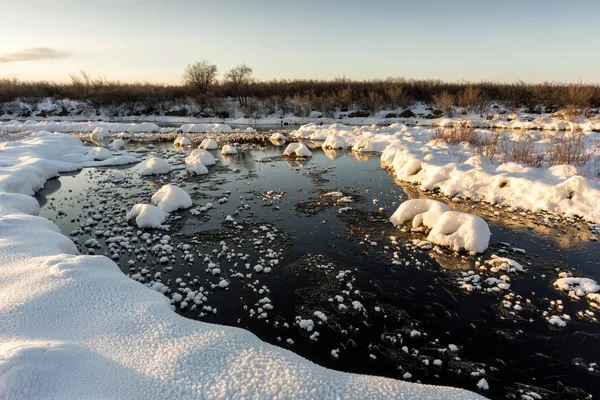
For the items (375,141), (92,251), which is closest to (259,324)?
(92,251)

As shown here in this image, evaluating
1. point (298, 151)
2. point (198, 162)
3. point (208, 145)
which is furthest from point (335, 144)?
point (198, 162)

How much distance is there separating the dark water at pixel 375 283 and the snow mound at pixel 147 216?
1.30 feet

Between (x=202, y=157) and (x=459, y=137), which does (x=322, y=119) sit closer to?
(x=459, y=137)

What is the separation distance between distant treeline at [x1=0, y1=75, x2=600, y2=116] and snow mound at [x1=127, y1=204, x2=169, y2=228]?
4194 cm

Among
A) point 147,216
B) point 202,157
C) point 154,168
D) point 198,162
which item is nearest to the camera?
point 147,216

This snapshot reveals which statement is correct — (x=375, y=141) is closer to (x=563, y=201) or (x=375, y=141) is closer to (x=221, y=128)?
(x=563, y=201)

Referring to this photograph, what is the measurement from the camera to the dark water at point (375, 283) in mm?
5848

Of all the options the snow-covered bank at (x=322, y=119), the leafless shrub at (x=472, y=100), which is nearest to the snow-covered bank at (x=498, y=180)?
the snow-covered bank at (x=322, y=119)

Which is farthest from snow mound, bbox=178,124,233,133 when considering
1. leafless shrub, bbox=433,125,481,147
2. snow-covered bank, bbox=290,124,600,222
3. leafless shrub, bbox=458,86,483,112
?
leafless shrub, bbox=458,86,483,112

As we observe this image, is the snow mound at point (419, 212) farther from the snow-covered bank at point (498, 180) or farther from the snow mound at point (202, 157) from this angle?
the snow mound at point (202, 157)

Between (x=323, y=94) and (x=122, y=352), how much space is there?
53.2 metres

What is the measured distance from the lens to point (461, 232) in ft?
32.0

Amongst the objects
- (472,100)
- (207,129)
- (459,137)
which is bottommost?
(459,137)

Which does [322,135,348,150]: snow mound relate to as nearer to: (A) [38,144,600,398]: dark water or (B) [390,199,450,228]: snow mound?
(A) [38,144,600,398]: dark water
